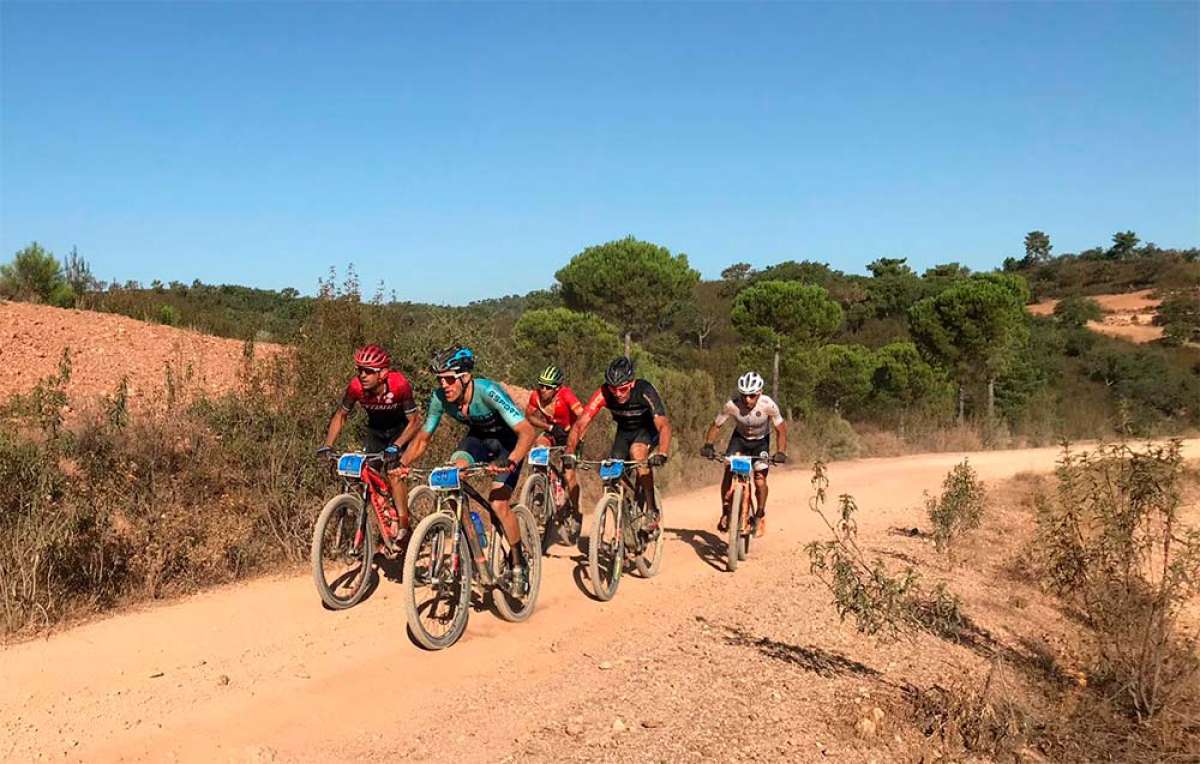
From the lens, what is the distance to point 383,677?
5.07 m

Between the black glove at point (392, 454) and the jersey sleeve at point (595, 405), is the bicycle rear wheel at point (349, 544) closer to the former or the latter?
the black glove at point (392, 454)

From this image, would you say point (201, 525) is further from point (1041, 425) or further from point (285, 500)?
point (1041, 425)

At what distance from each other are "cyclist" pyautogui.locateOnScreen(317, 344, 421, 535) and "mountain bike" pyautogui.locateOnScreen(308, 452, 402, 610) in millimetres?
111

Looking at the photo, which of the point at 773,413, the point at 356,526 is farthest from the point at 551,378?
the point at 356,526

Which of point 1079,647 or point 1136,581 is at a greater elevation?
point 1136,581

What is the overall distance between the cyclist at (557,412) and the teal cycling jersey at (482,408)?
1851 mm

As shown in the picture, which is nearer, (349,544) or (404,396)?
(349,544)

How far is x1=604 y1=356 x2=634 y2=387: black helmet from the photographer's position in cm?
759

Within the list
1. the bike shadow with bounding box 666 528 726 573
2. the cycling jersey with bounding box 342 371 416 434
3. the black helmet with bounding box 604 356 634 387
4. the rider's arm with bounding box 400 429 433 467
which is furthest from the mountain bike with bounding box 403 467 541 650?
the bike shadow with bounding box 666 528 726 573

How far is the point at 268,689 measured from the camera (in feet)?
16.0

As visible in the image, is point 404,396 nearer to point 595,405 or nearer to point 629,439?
point 595,405

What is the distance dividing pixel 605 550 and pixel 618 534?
0.22m

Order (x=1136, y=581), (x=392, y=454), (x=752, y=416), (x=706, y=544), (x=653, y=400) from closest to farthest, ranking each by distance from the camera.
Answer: (x=1136, y=581)
(x=392, y=454)
(x=653, y=400)
(x=752, y=416)
(x=706, y=544)

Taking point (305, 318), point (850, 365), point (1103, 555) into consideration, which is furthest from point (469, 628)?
point (850, 365)
